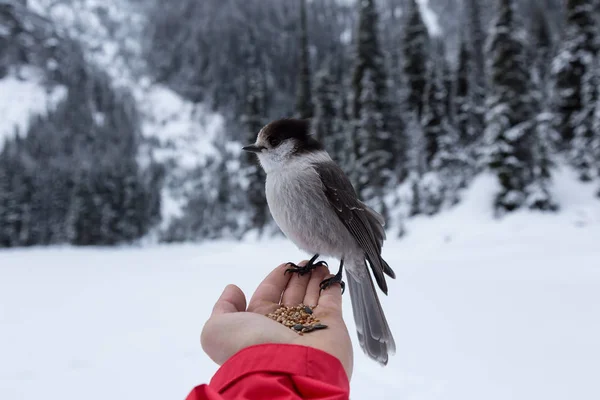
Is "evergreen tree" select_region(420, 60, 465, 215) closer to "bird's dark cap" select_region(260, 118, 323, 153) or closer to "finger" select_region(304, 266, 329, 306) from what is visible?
A: "finger" select_region(304, 266, 329, 306)

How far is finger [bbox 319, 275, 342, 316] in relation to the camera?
6.63ft

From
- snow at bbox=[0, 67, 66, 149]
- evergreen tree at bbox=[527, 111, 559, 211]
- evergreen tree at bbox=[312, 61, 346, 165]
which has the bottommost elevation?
evergreen tree at bbox=[527, 111, 559, 211]

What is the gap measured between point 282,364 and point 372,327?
0.87 meters

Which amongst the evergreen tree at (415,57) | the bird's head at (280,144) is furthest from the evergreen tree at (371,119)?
the bird's head at (280,144)

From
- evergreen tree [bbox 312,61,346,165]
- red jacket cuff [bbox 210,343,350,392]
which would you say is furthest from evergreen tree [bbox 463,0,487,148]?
red jacket cuff [bbox 210,343,350,392]

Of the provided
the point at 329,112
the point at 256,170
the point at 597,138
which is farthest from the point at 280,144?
the point at 329,112

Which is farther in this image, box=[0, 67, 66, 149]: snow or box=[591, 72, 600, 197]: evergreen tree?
box=[0, 67, 66, 149]: snow

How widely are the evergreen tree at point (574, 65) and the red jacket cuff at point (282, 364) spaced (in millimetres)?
11179

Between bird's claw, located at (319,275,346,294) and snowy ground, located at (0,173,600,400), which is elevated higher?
bird's claw, located at (319,275,346,294)

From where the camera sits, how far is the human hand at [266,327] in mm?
1540

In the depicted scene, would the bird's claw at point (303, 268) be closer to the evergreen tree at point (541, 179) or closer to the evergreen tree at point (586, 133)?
the evergreen tree at point (541, 179)

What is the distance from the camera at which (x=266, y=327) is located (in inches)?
61.4

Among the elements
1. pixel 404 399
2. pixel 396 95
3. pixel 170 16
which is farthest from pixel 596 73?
pixel 170 16

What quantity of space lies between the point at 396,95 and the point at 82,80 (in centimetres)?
3703
